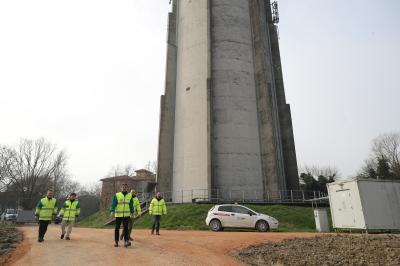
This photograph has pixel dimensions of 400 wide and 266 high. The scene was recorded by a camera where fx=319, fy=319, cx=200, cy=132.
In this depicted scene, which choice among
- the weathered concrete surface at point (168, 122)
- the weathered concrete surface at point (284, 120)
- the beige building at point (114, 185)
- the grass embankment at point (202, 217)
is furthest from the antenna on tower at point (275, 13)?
the beige building at point (114, 185)

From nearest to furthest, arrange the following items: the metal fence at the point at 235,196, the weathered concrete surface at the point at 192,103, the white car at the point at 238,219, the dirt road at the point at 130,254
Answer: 1. the dirt road at the point at 130,254
2. the white car at the point at 238,219
3. the metal fence at the point at 235,196
4. the weathered concrete surface at the point at 192,103

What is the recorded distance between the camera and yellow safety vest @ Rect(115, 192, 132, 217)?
995 centimetres

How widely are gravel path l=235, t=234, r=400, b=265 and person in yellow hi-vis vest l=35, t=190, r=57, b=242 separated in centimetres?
A: 703

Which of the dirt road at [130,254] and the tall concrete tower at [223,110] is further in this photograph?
the tall concrete tower at [223,110]

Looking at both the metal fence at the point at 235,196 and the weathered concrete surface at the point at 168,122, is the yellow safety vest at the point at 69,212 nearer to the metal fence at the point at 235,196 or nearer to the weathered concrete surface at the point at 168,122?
the metal fence at the point at 235,196

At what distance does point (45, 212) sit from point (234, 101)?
2081cm

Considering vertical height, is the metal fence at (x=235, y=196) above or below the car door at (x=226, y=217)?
above

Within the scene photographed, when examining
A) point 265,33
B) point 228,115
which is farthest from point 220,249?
point 265,33

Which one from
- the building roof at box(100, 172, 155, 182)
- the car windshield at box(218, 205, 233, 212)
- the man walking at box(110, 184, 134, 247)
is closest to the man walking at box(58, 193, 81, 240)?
the man walking at box(110, 184, 134, 247)

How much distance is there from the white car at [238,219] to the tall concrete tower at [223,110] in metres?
9.86

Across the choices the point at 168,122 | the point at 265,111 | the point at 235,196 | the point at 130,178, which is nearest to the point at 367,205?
the point at 235,196

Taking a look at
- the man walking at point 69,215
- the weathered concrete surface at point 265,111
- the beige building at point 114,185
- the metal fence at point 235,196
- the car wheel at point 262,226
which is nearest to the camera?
A: the man walking at point 69,215

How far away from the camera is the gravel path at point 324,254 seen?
7500 millimetres

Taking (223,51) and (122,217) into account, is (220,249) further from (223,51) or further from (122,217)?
(223,51)
